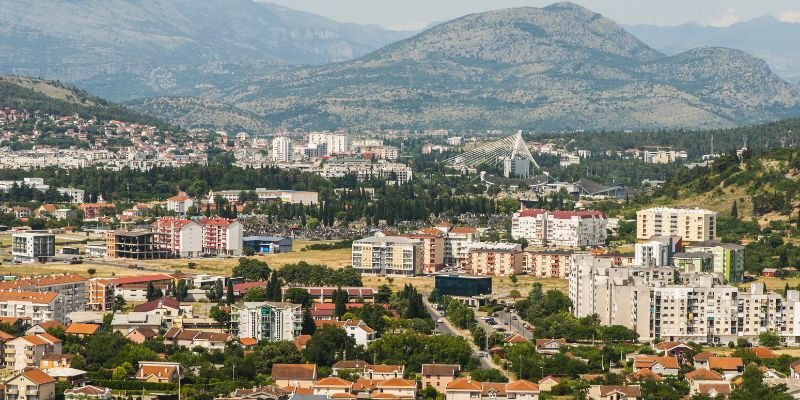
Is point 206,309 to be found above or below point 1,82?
below

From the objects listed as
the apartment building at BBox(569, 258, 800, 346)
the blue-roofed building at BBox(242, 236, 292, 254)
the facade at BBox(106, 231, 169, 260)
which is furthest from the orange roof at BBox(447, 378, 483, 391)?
the blue-roofed building at BBox(242, 236, 292, 254)

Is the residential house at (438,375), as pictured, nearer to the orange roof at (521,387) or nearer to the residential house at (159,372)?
the orange roof at (521,387)

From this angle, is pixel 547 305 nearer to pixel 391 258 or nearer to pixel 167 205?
pixel 391 258

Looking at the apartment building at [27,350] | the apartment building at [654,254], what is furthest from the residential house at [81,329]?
the apartment building at [654,254]

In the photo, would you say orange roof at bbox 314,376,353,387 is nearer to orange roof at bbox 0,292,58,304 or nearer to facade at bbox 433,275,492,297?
orange roof at bbox 0,292,58,304

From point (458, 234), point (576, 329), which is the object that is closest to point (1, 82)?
point (458, 234)

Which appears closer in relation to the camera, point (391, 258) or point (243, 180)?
point (391, 258)

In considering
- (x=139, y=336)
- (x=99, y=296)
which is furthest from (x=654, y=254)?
(x=139, y=336)
